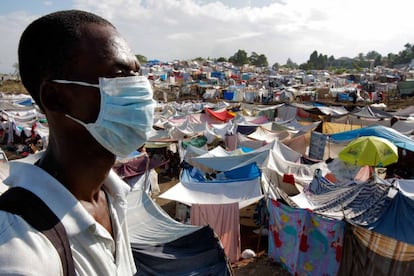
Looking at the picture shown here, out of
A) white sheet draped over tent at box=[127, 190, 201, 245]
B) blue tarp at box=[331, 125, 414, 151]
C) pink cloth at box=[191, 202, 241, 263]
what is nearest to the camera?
white sheet draped over tent at box=[127, 190, 201, 245]

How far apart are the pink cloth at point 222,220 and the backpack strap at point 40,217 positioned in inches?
238

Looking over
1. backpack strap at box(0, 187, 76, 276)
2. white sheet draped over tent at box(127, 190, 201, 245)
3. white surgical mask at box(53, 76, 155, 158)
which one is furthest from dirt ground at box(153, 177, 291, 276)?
backpack strap at box(0, 187, 76, 276)

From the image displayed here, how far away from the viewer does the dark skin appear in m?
1.05

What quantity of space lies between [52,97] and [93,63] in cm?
19

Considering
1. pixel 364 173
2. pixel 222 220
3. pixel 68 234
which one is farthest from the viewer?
pixel 364 173

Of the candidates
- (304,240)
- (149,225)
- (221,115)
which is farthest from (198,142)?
(149,225)

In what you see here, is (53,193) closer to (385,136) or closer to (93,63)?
(93,63)

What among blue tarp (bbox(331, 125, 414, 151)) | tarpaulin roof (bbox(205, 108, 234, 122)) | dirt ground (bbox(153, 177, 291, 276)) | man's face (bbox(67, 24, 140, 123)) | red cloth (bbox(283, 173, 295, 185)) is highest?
man's face (bbox(67, 24, 140, 123))

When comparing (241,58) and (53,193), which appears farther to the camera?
(241,58)

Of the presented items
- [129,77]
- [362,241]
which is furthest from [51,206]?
[362,241]

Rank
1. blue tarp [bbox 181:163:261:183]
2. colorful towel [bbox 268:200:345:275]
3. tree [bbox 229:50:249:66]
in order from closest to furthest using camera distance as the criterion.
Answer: colorful towel [bbox 268:200:345:275], blue tarp [bbox 181:163:261:183], tree [bbox 229:50:249:66]

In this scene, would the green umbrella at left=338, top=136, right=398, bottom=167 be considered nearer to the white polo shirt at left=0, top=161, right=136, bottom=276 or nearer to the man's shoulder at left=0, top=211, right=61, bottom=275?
the white polo shirt at left=0, top=161, right=136, bottom=276

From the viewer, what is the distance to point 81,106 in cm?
109

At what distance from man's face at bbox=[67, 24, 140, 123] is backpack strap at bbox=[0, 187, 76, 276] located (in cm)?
31
